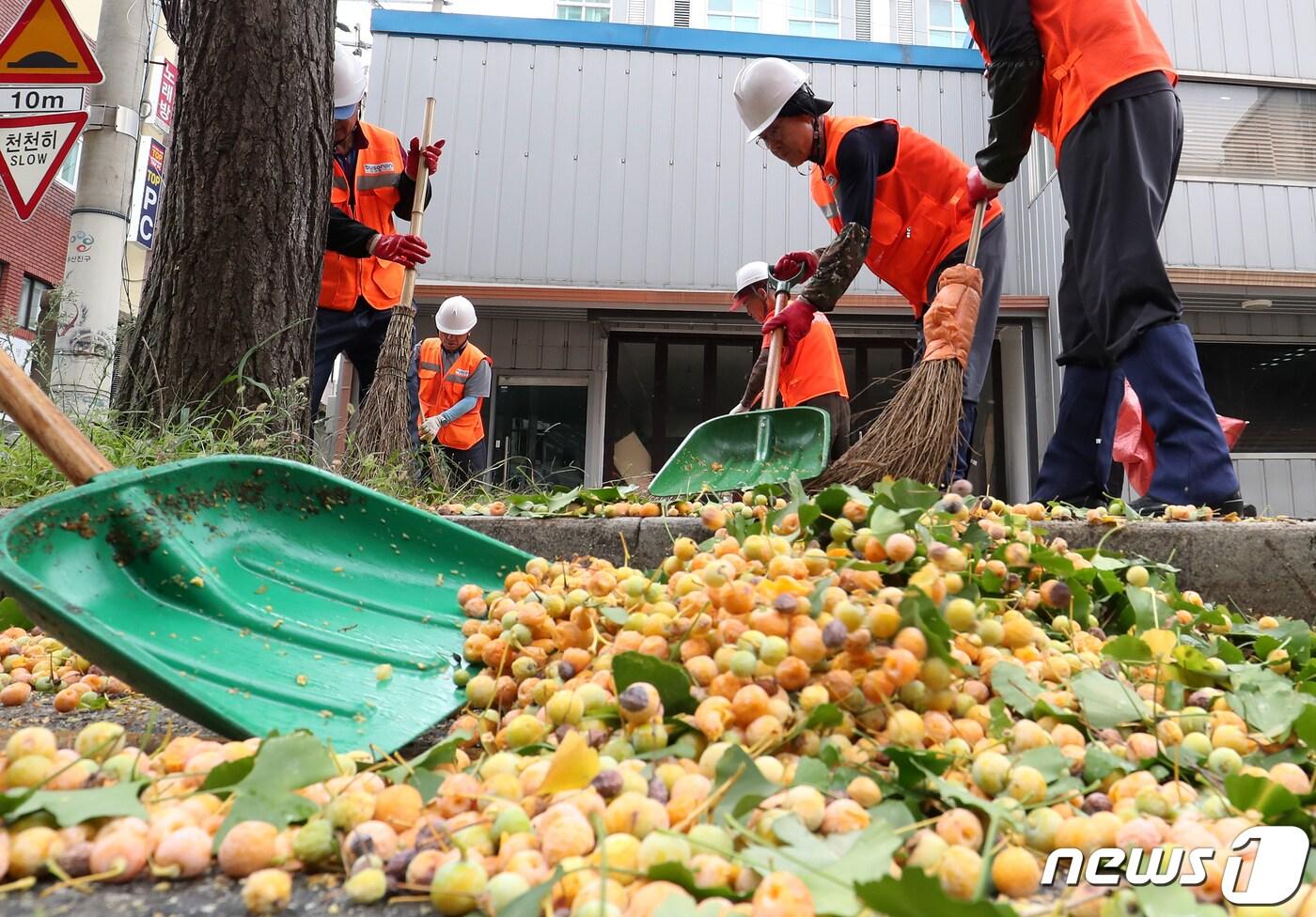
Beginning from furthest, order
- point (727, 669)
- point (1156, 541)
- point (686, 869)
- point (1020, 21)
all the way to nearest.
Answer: point (1020, 21), point (1156, 541), point (727, 669), point (686, 869)

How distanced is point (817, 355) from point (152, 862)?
411 cm

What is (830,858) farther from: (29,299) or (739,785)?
(29,299)

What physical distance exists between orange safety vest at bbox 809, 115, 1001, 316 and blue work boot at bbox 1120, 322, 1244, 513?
142 centimetres

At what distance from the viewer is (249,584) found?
1.41m

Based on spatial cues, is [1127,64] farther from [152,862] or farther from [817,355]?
[152,862]

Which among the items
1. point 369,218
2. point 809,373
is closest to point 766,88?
point 809,373

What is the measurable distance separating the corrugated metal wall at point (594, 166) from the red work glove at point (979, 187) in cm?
453

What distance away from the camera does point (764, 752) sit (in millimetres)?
906

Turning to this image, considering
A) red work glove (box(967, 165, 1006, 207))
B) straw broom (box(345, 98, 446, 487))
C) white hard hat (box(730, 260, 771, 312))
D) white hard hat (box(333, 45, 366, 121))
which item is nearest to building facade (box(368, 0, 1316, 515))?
white hard hat (box(730, 260, 771, 312))

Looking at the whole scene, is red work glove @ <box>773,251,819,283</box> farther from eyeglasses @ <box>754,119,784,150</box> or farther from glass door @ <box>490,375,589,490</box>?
glass door @ <box>490,375,589,490</box>

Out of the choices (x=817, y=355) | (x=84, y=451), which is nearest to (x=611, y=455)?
(x=817, y=355)

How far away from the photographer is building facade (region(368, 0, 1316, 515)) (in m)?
7.42

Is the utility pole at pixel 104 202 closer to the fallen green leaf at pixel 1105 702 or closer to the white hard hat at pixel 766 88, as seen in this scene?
the white hard hat at pixel 766 88

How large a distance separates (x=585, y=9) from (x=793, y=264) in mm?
9911
